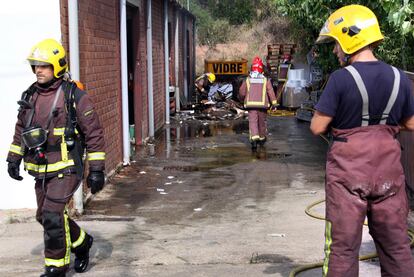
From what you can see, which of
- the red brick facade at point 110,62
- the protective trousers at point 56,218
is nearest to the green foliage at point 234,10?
the red brick facade at point 110,62

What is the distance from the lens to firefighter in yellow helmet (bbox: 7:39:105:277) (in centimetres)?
523

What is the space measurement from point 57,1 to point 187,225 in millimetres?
2832

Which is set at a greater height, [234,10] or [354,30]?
[234,10]

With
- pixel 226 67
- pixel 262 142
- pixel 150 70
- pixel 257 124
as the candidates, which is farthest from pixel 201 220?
pixel 226 67

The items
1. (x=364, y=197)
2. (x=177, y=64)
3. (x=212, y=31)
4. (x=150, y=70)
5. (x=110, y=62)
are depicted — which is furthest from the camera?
(x=212, y=31)

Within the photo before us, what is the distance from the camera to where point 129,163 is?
1130 cm

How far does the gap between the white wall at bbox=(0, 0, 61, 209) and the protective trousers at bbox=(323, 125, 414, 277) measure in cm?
430

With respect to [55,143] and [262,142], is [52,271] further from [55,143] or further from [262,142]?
[262,142]

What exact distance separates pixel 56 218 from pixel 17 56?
2.90m

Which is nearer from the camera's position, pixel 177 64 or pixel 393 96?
pixel 393 96

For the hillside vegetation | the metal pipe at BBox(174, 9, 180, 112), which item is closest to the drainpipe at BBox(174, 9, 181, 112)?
the metal pipe at BBox(174, 9, 180, 112)

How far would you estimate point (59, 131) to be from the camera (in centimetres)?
532

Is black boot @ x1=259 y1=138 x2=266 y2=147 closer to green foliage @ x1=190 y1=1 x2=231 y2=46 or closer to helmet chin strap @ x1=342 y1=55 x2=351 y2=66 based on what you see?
helmet chin strap @ x1=342 y1=55 x2=351 y2=66

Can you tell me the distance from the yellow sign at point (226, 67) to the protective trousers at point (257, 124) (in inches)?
497
